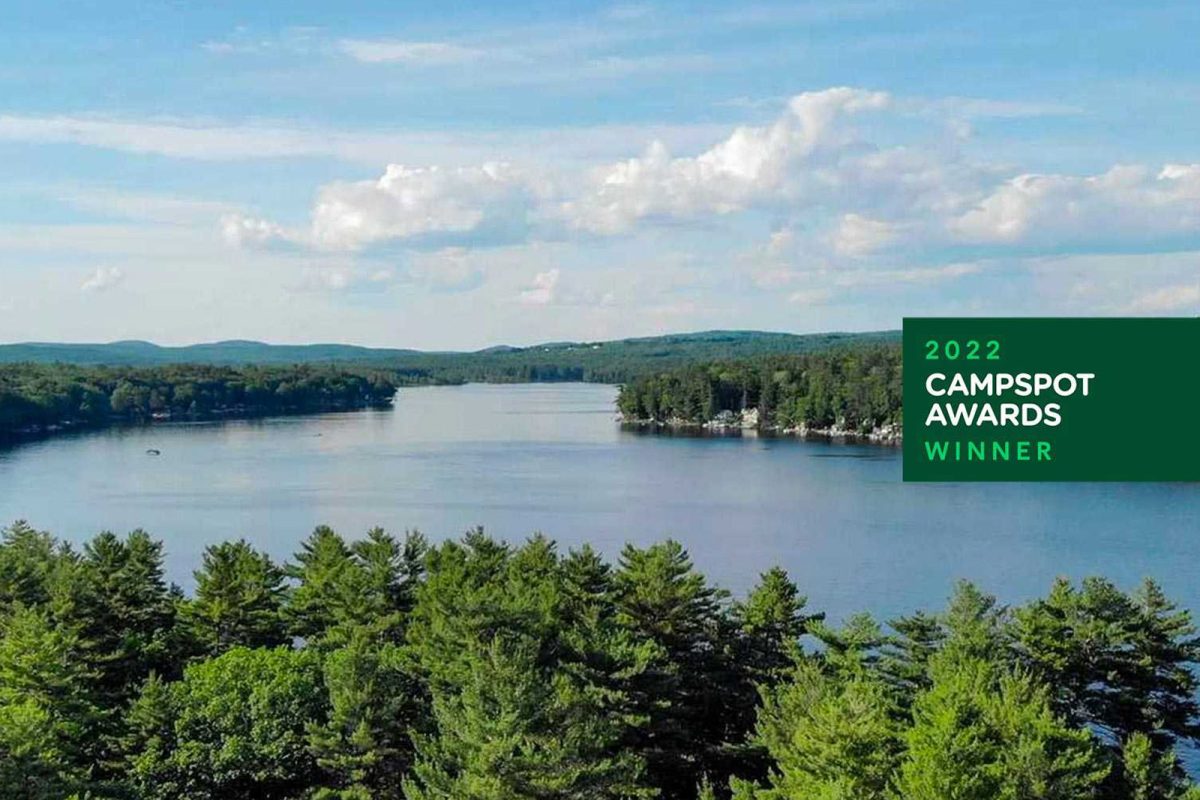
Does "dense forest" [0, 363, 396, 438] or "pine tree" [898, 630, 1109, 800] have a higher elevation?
"dense forest" [0, 363, 396, 438]

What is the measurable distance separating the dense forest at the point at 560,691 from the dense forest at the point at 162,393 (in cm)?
8876

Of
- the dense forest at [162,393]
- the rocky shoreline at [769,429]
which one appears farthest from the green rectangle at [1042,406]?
the dense forest at [162,393]

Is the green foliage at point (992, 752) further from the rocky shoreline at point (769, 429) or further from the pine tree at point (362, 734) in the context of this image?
the rocky shoreline at point (769, 429)

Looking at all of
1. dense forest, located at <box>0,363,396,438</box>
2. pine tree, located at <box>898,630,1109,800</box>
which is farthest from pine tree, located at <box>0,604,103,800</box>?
dense forest, located at <box>0,363,396,438</box>

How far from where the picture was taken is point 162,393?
12938 centimetres

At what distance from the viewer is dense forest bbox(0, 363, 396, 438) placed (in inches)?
4387

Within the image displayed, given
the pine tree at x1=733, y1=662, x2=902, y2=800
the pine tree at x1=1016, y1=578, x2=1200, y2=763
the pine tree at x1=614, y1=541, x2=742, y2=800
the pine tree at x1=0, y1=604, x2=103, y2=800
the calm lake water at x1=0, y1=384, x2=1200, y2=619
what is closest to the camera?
the pine tree at x1=733, y1=662, x2=902, y2=800

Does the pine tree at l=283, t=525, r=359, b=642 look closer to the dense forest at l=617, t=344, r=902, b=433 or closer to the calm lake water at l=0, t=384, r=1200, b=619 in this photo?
the calm lake water at l=0, t=384, r=1200, b=619

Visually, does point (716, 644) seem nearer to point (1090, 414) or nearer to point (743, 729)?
point (743, 729)

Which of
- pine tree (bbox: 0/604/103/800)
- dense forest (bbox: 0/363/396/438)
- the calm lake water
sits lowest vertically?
the calm lake water

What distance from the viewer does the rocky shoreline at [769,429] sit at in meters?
96.2

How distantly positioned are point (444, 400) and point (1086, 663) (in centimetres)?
15311

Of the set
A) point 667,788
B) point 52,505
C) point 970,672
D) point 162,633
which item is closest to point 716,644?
point 667,788

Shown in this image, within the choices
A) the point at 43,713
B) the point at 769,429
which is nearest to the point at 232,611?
the point at 43,713
